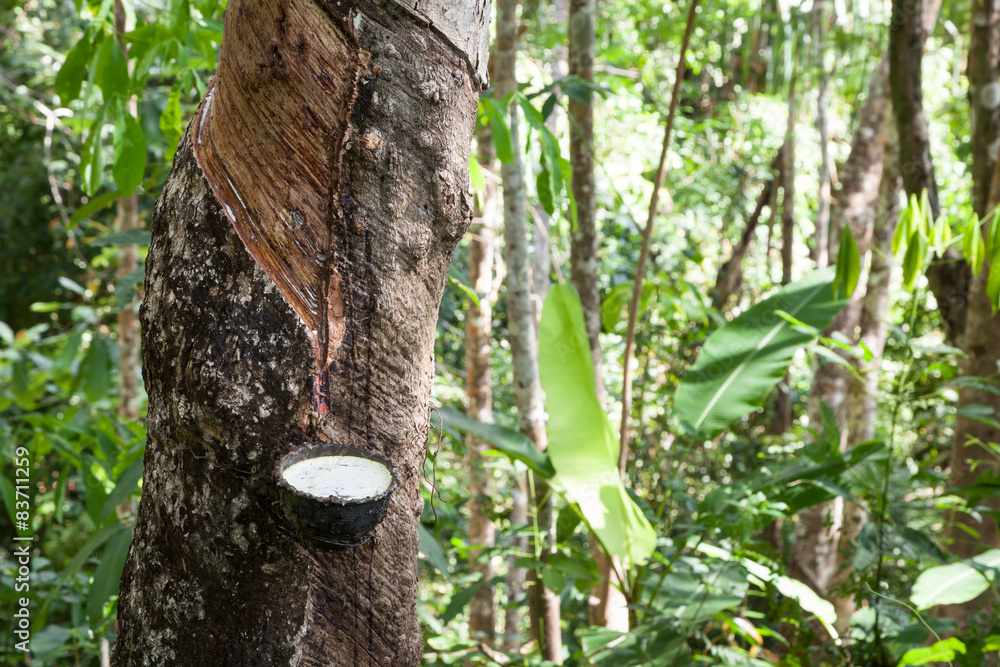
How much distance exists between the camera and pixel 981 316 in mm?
2316

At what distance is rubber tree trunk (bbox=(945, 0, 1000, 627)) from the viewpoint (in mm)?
2291

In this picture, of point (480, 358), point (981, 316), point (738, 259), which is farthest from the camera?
point (738, 259)

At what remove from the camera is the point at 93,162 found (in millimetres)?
1338

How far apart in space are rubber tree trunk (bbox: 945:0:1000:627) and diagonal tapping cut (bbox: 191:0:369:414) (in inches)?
94.1

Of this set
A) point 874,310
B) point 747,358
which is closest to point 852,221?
point 874,310

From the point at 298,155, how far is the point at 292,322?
0.56 feet

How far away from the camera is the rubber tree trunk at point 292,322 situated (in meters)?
0.61

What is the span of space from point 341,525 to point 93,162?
1.13m

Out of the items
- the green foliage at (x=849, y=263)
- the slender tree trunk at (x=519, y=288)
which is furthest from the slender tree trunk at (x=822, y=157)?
the slender tree trunk at (x=519, y=288)

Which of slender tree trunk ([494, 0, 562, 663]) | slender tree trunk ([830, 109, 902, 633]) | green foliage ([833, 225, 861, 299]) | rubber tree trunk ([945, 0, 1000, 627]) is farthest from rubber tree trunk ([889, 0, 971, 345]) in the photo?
slender tree trunk ([494, 0, 562, 663])

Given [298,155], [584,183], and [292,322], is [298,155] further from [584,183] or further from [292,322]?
[584,183]

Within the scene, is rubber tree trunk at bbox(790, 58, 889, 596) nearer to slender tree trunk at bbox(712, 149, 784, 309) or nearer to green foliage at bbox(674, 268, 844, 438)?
green foliage at bbox(674, 268, 844, 438)

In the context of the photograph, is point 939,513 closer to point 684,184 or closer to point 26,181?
point 684,184

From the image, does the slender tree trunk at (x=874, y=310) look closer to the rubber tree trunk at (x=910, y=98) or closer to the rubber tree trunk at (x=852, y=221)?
the rubber tree trunk at (x=852, y=221)
